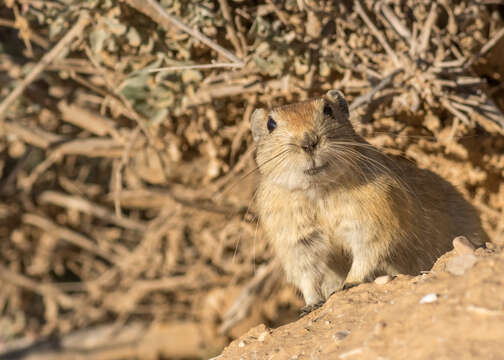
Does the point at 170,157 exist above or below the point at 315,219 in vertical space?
above

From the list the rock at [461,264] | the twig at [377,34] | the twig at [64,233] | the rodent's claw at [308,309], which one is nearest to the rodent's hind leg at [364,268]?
the rodent's claw at [308,309]

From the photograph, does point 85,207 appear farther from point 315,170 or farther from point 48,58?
point 315,170

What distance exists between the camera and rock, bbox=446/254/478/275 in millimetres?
2393

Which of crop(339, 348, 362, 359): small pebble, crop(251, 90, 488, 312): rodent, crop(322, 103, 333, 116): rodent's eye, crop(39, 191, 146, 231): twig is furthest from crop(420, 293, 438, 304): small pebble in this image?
crop(39, 191, 146, 231): twig

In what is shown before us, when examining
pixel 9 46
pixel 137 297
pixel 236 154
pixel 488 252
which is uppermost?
pixel 9 46

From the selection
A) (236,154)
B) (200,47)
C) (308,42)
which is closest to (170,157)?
(236,154)

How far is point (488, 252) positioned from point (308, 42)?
207 centimetres

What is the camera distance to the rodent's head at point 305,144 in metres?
3.10

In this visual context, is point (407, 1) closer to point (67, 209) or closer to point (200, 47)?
point (200, 47)

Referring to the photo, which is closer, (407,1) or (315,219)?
(315,219)

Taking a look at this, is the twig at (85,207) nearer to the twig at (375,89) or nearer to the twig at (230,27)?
the twig at (230,27)

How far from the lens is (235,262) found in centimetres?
622

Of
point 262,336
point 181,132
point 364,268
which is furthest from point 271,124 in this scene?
point 181,132

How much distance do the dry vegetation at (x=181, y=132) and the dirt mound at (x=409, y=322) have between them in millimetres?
1307
